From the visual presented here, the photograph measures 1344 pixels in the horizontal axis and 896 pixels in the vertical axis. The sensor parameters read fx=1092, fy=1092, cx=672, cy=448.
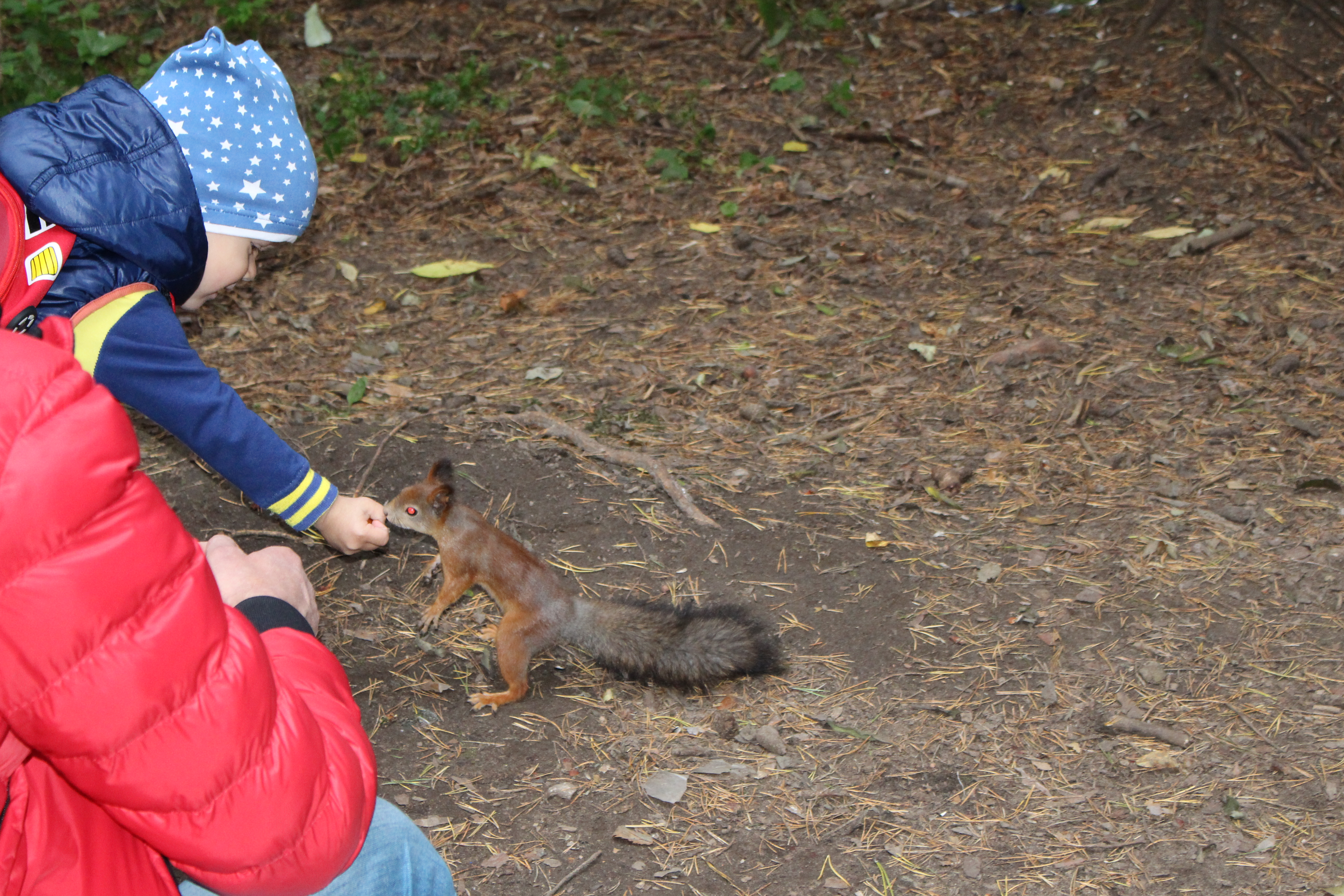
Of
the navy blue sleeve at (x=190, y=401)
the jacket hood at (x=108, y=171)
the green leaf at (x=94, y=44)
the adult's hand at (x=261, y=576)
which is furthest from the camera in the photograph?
the green leaf at (x=94, y=44)

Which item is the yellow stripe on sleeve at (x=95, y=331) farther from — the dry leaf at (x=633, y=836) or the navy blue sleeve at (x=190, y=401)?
the dry leaf at (x=633, y=836)

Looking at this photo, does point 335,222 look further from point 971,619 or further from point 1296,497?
point 1296,497

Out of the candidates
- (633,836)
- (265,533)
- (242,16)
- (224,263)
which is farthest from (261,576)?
(242,16)

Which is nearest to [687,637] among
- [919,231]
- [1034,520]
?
[1034,520]

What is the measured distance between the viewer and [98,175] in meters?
2.02

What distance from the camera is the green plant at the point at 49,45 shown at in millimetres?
5391

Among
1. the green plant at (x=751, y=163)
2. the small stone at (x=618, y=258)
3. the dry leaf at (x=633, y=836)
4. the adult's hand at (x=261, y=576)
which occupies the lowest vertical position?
the dry leaf at (x=633, y=836)

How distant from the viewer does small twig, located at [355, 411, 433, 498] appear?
3.29m

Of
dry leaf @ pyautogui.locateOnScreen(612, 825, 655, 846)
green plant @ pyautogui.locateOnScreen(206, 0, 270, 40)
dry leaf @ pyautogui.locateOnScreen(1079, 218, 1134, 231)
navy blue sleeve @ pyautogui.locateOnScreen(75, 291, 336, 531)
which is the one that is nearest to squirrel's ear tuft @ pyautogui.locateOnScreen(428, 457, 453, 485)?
navy blue sleeve @ pyautogui.locateOnScreen(75, 291, 336, 531)

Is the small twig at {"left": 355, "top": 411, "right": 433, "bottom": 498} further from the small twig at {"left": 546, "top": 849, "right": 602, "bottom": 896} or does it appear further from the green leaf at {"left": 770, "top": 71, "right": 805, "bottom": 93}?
the green leaf at {"left": 770, "top": 71, "right": 805, "bottom": 93}

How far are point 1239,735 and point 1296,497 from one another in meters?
1.06

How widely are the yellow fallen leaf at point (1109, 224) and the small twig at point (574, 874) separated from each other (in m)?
3.69

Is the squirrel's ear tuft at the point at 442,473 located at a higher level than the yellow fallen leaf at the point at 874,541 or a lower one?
higher

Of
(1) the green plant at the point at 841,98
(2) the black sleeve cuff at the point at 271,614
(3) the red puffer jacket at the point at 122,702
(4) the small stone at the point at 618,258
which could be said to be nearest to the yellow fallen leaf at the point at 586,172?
(4) the small stone at the point at 618,258
